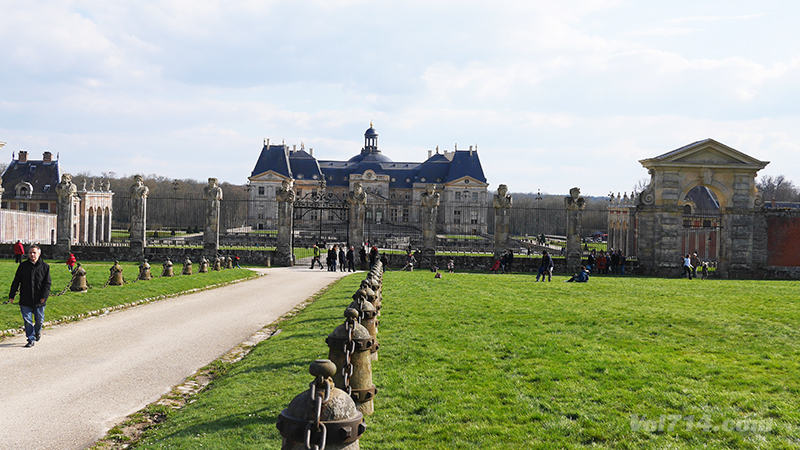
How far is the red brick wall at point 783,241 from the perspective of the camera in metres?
24.5

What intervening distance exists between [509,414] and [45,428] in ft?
13.3

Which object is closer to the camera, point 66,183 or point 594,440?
point 594,440

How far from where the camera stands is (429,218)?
25.8 metres

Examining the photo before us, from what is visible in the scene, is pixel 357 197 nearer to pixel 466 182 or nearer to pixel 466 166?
pixel 466 182

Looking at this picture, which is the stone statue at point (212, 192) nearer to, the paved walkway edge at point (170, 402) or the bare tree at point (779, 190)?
the paved walkway edge at point (170, 402)

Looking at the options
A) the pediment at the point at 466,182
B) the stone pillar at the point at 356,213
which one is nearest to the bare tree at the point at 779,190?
the pediment at the point at 466,182

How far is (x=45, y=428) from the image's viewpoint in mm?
5355

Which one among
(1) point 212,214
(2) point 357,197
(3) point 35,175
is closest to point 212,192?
(1) point 212,214

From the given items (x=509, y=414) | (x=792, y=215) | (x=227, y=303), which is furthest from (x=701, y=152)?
(x=509, y=414)

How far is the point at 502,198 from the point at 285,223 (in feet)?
30.9

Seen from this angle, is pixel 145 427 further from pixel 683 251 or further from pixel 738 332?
pixel 683 251

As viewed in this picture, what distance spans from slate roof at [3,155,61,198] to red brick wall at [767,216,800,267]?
49754 millimetres

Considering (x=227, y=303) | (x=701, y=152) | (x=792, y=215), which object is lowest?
(x=227, y=303)

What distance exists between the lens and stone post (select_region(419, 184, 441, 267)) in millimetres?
25609
